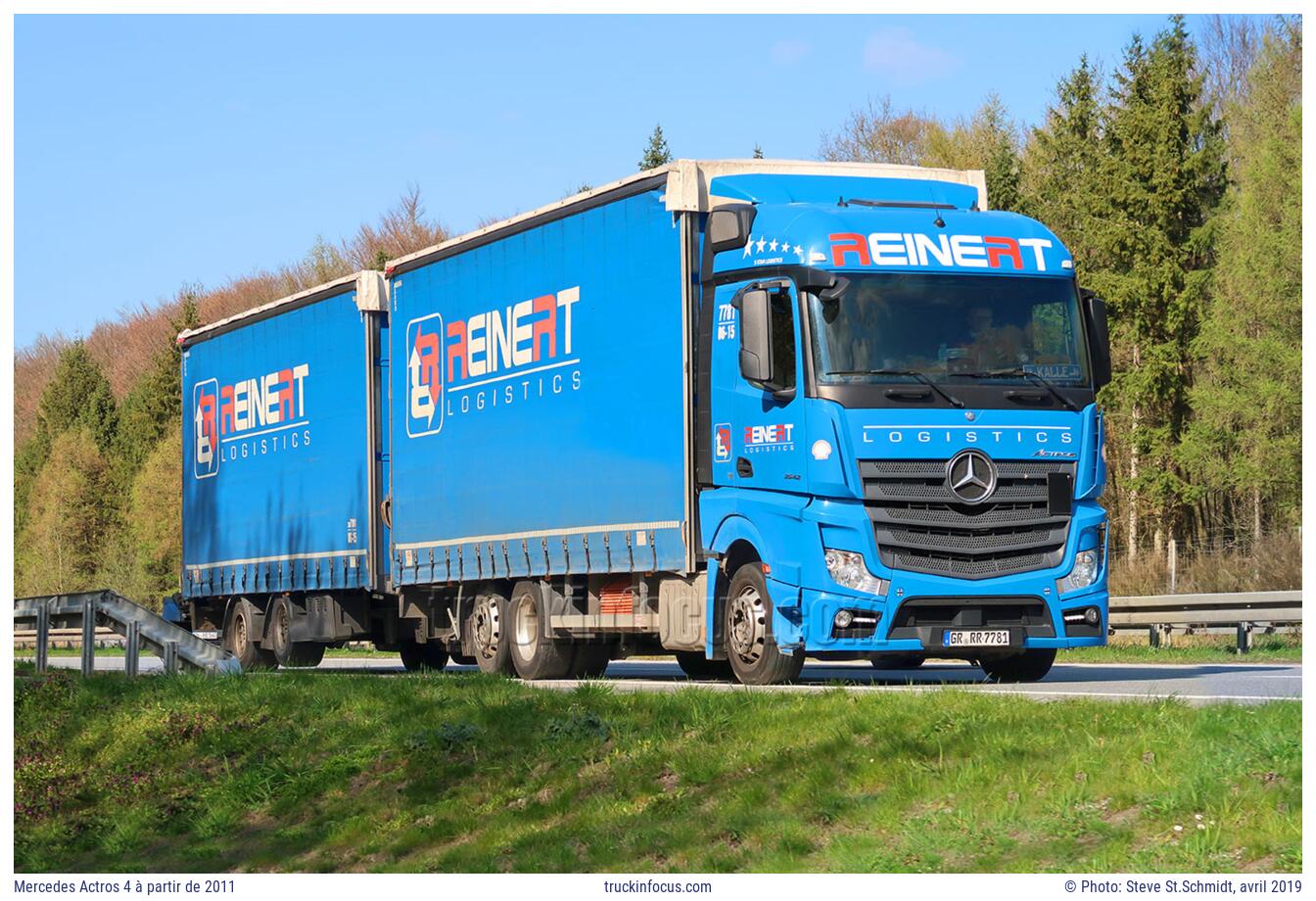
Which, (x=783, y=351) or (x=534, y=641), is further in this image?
(x=534, y=641)

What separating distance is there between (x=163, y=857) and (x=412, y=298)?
460 inches

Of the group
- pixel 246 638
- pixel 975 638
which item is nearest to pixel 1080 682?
pixel 975 638

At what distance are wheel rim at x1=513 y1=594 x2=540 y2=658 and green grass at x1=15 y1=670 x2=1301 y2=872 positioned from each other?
15.9 ft

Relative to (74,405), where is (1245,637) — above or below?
below

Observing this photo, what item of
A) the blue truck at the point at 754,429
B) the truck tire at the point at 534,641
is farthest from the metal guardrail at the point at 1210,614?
the truck tire at the point at 534,641

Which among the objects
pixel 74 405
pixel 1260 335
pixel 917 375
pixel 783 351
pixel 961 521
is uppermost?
pixel 74 405

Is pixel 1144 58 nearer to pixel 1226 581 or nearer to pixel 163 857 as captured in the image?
pixel 1226 581

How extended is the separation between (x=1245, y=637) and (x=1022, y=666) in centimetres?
889

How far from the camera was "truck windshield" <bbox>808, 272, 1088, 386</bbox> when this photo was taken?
1602 centimetres

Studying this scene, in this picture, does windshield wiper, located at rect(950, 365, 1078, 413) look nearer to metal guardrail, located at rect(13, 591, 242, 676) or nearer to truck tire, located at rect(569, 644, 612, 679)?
truck tire, located at rect(569, 644, 612, 679)

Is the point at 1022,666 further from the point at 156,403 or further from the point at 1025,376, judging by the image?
the point at 156,403

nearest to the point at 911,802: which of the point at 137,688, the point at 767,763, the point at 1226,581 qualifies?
the point at 767,763

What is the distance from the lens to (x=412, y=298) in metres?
22.7

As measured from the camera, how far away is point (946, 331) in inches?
638
